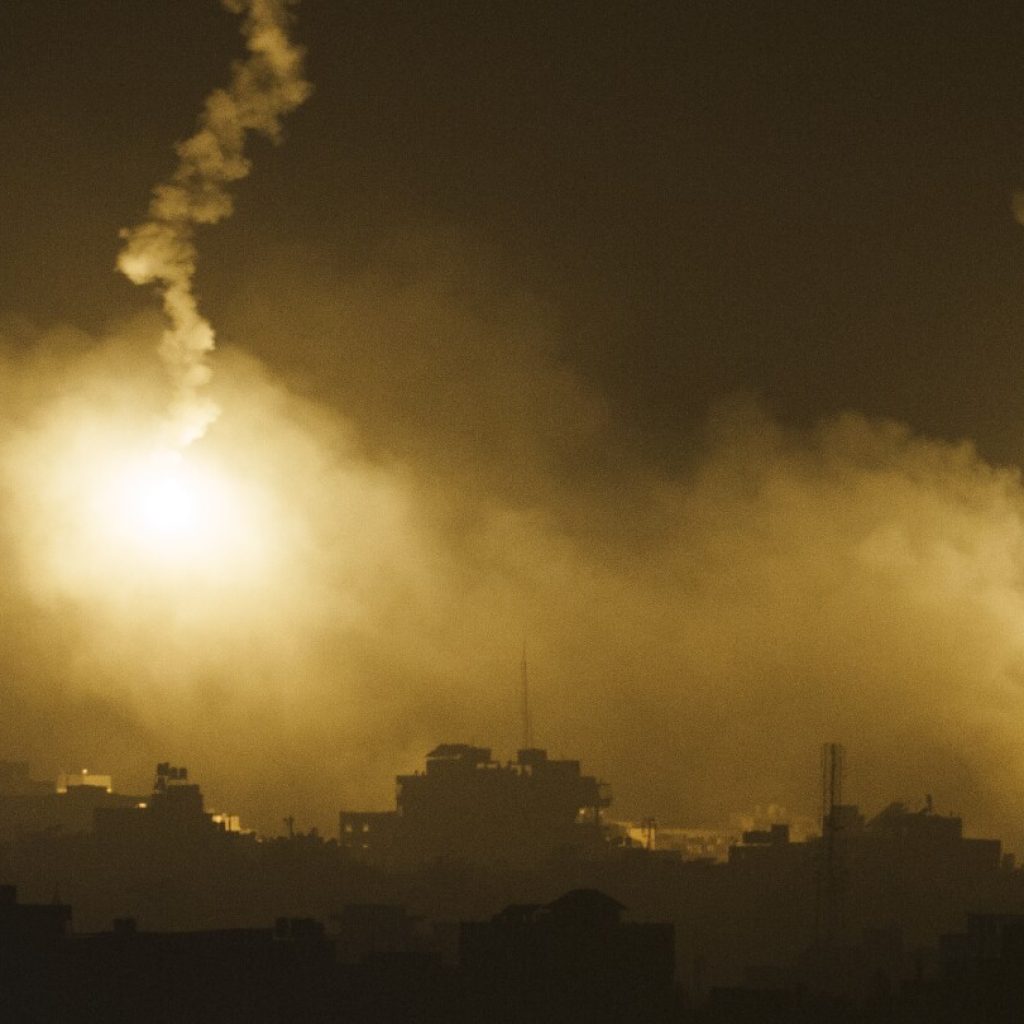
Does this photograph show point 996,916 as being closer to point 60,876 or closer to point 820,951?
point 820,951

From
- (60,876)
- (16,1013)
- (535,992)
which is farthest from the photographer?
(60,876)

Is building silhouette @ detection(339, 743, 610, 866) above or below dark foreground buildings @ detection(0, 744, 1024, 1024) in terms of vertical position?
above

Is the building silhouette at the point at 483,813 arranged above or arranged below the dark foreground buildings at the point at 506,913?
above

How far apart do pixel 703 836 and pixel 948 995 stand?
155 feet

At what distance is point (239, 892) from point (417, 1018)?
25.8 m

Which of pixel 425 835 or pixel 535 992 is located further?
pixel 425 835

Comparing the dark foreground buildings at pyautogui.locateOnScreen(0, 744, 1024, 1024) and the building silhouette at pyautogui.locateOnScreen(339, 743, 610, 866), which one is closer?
the dark foreground buildings at pyautogui.locateOnScreen(0, 744, 1024, 1024)

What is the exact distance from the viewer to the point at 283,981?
75.9 metres

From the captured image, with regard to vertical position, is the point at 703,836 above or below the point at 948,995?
above

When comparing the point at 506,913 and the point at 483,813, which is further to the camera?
the point at 483,813

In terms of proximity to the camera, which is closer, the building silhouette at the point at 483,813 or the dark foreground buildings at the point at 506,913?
the dark foreground buildings at the point at 506,913

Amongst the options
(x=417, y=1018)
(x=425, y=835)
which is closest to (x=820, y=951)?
(x=417, y=1018)

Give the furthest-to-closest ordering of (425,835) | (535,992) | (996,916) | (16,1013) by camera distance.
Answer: (425,835) < (996,916) < (535,992) < (16,1013)

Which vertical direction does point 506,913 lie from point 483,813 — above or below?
below
